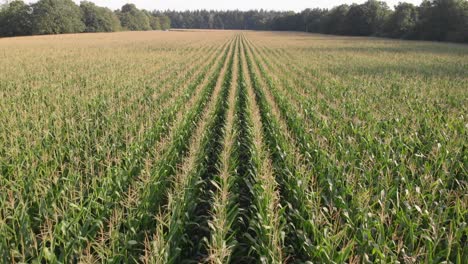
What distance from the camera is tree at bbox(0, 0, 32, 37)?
72.7 meters

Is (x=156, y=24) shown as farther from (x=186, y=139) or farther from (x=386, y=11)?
(x=186, y=139)

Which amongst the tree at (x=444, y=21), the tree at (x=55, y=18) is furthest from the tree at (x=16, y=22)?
the tree at (x=444, y=21)

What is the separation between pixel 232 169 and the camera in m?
6.35

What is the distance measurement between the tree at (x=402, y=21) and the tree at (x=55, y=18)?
71700 mm

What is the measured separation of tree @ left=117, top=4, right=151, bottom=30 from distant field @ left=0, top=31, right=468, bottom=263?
10667cm

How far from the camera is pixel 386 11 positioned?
83.2m

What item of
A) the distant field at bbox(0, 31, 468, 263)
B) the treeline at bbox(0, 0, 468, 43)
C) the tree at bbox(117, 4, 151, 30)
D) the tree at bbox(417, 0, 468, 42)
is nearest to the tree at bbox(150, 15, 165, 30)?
the tree at bbox(117, 4, 151, 30)

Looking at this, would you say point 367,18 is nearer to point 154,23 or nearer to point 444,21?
point 444,21

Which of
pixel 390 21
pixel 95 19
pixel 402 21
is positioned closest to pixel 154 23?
pixel 95 19

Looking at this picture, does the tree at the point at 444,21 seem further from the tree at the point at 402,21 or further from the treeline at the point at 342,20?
the tree at the point at 402,21

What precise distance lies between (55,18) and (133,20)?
1729 inches

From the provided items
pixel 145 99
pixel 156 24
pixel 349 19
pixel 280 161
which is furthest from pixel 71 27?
pixel 280 161

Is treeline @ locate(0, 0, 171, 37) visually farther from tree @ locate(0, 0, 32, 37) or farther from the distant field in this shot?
the distant field

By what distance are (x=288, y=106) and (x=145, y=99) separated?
5.05 metres
